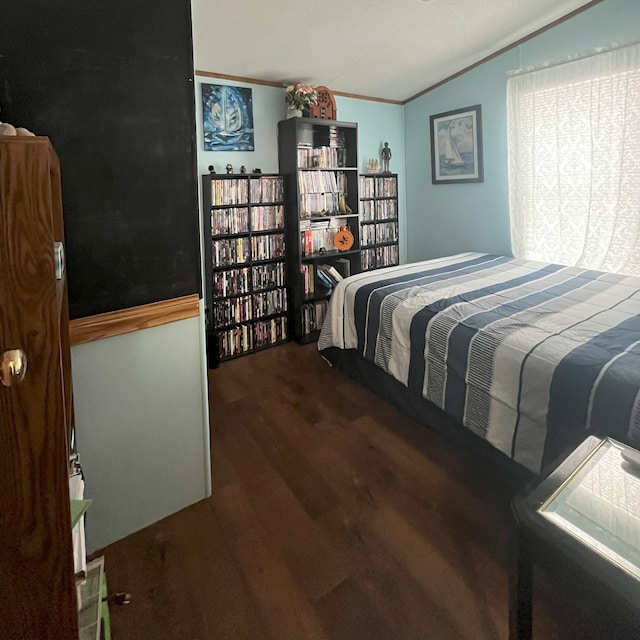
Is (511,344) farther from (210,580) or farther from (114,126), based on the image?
(114,126)

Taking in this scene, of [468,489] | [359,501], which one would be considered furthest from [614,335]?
[359,501]

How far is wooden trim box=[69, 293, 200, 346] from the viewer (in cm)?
131

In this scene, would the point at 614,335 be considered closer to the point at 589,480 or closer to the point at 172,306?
the point at 589,480

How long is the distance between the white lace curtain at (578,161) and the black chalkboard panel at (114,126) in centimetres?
279

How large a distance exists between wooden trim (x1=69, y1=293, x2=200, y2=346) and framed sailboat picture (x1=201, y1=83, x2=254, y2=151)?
2.09 metres

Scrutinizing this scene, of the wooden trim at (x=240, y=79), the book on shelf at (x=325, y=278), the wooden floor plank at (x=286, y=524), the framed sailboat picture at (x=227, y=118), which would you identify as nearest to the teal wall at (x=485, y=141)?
the book on shelf at (x=325, y=278)

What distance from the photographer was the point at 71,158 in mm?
1235

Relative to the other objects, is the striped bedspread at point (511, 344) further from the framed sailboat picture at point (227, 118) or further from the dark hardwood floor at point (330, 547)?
the framed sailboat picture at point (227, 118)

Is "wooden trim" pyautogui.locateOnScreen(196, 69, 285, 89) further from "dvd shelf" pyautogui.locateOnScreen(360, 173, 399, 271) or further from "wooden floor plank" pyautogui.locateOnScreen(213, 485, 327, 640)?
"wooden floor plank" pyautogui.locateOnScreen(213, 485, 327, 640)

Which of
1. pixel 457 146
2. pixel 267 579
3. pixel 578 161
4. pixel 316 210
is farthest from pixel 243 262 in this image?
pixel 578 161

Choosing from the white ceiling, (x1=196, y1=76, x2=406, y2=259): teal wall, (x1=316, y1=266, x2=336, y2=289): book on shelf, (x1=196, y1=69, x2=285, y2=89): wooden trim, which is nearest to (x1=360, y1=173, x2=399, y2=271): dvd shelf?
(x1=196, y1=76, x2=406, y2=259): teal wall

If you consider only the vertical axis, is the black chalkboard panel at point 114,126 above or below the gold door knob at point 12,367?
above

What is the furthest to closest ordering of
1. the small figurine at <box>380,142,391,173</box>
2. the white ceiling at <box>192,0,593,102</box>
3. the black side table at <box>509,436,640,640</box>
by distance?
the small figurine at <box>380,142,391,173</box>
the white ceiling at <box>192,0,593,102</box>
the black side table at <box>509,436,640,640</box>

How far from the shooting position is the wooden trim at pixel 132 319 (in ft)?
4.29
